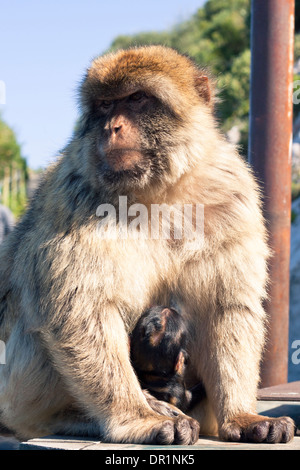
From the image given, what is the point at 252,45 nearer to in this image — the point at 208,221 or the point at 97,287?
the point at 208,221

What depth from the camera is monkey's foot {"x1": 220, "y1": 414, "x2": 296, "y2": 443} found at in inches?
106

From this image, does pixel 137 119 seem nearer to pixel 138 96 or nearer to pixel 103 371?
pixel 138 96

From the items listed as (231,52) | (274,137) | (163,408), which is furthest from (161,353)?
(231,52)

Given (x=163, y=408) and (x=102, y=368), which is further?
(x=163, y=408)

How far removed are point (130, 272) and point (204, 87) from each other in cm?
101

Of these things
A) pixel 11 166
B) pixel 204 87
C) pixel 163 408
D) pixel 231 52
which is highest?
pixel 231 52

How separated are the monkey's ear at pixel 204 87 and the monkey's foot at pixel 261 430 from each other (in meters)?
1.49

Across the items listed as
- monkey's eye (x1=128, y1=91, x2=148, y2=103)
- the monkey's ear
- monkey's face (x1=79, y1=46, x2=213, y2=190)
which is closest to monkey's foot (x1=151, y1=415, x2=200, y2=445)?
monkey's face (x1=79, y1=46, x2=213, y2=190)

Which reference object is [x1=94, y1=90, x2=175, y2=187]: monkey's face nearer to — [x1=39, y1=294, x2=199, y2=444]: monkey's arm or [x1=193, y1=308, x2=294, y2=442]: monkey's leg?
[x1=39, y1=294, x2=199, y2=444]: monkey's arm

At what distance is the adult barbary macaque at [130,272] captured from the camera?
2746 millimetres

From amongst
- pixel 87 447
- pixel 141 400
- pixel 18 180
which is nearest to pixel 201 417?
pixel 141 400

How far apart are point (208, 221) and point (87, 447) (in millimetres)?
1110

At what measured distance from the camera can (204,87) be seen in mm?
3234

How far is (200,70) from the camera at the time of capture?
3326 millimetres
